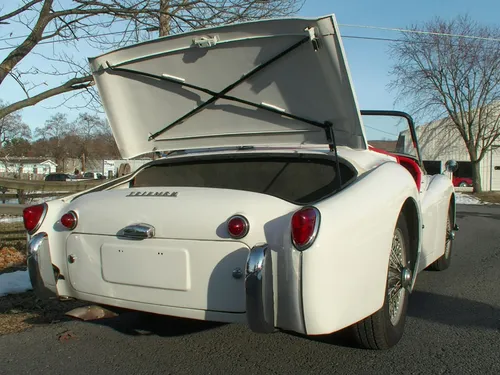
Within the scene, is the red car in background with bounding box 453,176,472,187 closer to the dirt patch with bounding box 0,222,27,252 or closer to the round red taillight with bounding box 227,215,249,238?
the dirt patch with bounding box 0,222,27,252

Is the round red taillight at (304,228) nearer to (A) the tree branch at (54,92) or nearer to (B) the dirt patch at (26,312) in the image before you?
(B) the dirt patch at (26,312)

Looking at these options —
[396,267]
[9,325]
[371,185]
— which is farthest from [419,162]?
[9,325]

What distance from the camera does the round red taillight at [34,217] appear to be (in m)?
3.33

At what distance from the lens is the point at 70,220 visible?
3.27 metres

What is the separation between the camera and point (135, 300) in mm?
3051

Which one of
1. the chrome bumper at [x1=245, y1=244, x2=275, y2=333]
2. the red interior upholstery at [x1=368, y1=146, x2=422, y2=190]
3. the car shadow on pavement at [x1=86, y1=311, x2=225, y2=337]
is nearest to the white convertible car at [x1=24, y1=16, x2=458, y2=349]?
the chrome bumper at [x1=245, y1=244, x2=275, y2=333]

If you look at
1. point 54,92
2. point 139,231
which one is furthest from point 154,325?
point 54,92

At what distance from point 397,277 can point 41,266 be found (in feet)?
8.00

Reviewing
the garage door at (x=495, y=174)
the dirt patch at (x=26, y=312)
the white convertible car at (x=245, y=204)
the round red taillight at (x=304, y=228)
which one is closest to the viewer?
the round red taillight at (x=304, y=228)

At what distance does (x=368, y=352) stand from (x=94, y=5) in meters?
6.35

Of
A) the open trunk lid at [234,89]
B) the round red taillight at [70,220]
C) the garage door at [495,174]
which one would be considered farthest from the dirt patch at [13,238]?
the garage door at [495,174]

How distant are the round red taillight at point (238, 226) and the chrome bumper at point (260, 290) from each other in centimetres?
14

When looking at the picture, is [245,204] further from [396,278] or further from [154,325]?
[154,325]

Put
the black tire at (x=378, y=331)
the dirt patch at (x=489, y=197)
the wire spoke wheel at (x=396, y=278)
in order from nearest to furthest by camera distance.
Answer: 1. the black tire at (x=378, y=331)
2. the wire spoke wheel at (x=396, y=278)
3. the dirt patch at (x=489, y=197)
